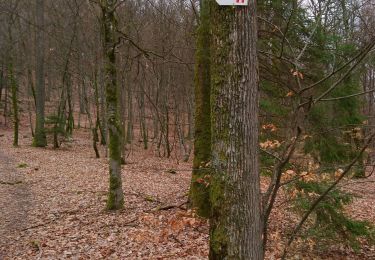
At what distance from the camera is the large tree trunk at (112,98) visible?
832 centimetres

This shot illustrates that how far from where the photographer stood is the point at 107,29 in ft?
27.3

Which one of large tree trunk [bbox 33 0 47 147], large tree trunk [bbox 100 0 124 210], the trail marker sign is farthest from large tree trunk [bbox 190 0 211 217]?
large tree trunk [bbox 33 0 47 147]

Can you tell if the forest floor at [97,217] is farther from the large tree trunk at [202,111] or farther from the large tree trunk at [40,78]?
the large tree trunk at [40,78]

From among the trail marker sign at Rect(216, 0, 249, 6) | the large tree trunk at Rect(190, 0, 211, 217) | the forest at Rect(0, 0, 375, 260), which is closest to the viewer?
the trail marker sign at Rect(216, 0, 249, 6)

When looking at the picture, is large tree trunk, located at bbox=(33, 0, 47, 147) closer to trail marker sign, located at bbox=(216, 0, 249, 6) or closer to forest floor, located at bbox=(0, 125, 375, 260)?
forest floor, located at bbox=(0, 125, 375, 260)

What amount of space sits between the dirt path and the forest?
49 mm

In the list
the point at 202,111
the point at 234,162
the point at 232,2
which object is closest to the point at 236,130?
the point at 234,162

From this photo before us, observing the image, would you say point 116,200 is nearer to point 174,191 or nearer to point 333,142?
point 174,191

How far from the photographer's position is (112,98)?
864 centimetres

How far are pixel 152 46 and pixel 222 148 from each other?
18.2 metres

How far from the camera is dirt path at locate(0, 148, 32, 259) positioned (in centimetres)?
820

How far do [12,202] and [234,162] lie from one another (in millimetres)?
9451

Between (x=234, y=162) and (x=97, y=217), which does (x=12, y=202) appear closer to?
(x=97, y=217)

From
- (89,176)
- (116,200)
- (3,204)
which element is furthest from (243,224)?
(89,176)
